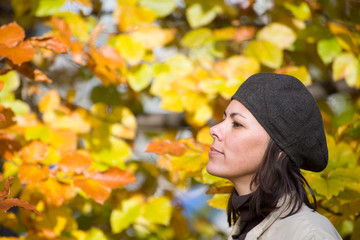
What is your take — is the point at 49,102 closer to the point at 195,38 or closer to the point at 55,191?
the point at 55,191

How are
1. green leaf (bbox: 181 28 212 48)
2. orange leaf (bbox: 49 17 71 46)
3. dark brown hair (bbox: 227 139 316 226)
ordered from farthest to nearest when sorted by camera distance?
green leaf (bbox: 181 28 212 48), orange leaf (bbox: 49 17 71 46), dark brown hair (bbox: 227 139 316 226)

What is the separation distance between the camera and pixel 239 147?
117 centimetres

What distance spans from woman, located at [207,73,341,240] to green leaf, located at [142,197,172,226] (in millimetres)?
798

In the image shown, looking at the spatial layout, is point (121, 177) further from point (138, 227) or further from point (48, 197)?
point (138, 227)

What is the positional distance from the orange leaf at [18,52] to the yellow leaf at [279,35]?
3.52ft

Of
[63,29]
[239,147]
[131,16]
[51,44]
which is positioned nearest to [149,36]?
[131,16]

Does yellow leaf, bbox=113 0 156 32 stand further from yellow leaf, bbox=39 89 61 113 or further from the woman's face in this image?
the woman's face

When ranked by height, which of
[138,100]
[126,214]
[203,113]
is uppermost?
[203,113]

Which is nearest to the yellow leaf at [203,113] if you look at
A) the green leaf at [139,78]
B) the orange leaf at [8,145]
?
the green leaf at [139,78]

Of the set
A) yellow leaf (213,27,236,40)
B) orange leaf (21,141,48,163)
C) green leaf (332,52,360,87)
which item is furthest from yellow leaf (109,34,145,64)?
green leaf (332,52,360,87)

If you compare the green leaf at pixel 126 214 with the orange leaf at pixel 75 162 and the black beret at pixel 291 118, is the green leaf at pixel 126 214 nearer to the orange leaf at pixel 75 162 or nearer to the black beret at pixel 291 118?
the orange leaf at pixel 75 162

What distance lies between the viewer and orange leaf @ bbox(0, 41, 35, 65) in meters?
1.39

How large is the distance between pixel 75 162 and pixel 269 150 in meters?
0.73

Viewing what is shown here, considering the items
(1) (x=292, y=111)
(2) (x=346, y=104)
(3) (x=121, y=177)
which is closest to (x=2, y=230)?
(3) (x=121, y=177)
